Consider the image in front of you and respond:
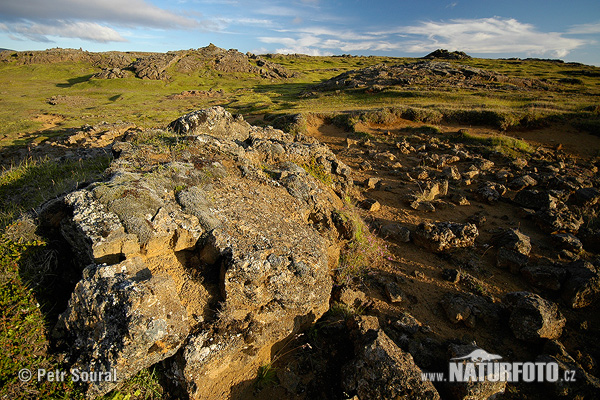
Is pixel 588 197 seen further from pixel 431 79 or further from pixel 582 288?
pixel 431 79

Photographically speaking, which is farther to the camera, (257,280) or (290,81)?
(290,81)

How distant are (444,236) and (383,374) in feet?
14.9

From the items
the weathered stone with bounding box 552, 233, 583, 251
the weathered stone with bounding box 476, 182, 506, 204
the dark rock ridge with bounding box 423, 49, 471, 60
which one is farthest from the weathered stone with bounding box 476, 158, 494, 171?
the dark rock ridge with bounding box 423, 49, 471, 60

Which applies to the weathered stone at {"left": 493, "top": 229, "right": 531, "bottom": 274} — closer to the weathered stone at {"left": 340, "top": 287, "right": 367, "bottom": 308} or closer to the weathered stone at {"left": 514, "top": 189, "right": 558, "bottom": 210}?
the weathered stone at {"left": 514, "top": 189, "right": 558, "bottom": 210}

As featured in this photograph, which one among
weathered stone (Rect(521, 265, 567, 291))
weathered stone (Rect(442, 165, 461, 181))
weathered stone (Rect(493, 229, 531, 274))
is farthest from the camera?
weathered stone (Rect(442, 165, 461, 181))

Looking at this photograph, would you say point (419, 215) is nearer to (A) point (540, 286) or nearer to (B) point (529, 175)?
(A) point (540, 286)

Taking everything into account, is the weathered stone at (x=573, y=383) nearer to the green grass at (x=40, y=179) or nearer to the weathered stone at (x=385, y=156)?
the green grass at (x=40, y=179)

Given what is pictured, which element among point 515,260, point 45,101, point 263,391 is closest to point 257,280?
point 263,391

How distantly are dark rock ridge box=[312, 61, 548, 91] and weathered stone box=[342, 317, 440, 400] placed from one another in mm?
30244

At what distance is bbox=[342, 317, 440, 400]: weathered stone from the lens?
3379mm

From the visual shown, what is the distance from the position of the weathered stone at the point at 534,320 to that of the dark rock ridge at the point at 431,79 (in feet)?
93.0

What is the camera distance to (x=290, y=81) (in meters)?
58.4

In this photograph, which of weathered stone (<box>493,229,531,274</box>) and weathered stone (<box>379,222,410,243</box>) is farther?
weathered stone (<box>379,222,410,243</box>)

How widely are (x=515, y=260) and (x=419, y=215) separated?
2737mm
